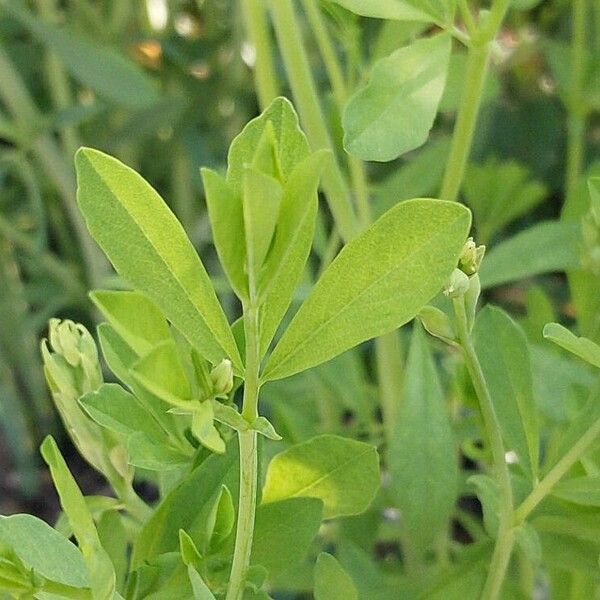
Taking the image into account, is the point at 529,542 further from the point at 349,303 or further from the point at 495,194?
the point at 495,194

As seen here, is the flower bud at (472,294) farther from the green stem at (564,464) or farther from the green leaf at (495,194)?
the green leaf at (495,194)

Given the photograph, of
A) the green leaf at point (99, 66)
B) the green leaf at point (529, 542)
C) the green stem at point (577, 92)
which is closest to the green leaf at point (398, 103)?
the green leaf at point (529, 542)

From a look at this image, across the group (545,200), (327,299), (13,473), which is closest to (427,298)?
(327,299)

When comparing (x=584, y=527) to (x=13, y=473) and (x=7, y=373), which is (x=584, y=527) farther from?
(x=13, y=473)

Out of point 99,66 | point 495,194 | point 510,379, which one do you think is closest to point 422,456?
point 510,379

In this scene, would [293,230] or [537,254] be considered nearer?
[293,230]

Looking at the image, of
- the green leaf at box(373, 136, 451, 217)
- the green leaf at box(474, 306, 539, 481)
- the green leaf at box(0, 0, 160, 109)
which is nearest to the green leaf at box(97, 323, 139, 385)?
the green leaf at box(474, 306, 539, 481)
